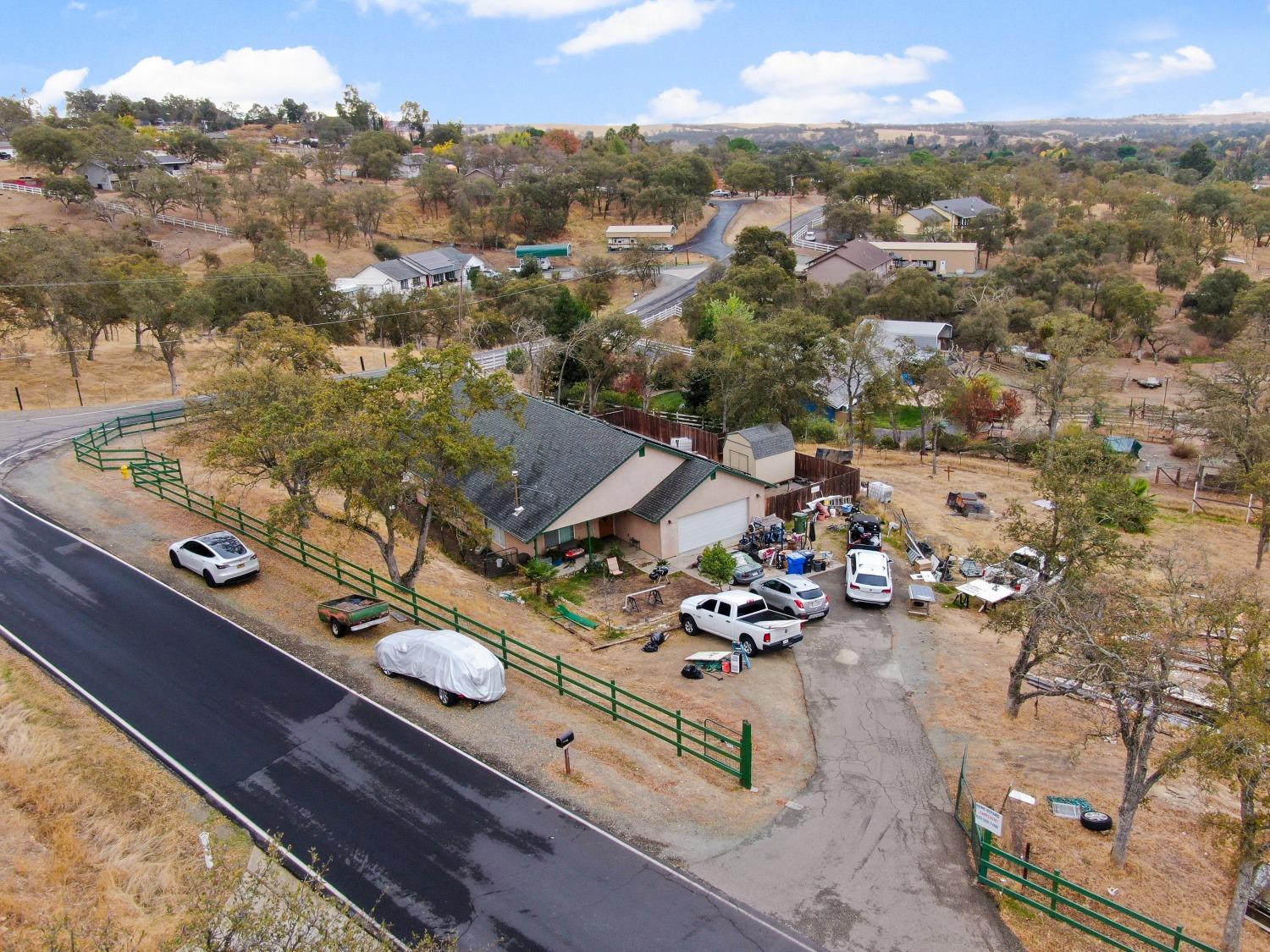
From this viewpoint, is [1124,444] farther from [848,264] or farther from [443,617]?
[848,264]

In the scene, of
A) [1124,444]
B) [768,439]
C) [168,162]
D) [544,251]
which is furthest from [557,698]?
[168,162]

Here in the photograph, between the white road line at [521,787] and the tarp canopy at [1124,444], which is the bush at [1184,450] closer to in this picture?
the tarp canopy at [1124,444]

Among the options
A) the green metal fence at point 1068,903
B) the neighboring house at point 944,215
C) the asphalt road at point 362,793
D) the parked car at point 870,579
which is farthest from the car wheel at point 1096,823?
the neighboring house at point 944,215

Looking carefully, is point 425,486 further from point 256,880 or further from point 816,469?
point 816,469

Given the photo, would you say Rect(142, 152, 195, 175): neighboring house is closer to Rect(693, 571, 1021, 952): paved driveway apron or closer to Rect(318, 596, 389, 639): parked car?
Rect(318, 596, 389, 639): parked car

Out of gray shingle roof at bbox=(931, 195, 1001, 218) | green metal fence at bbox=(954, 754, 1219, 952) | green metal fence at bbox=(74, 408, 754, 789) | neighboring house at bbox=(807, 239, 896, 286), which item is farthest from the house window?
gray shingle roof at bbox=(931, 195, 1001, 218)

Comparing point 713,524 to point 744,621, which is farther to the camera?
point 713,524
